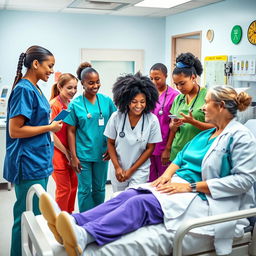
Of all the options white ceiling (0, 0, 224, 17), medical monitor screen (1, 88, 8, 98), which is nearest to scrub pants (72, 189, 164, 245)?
medical monitor screen (1, 88, 8, 98)

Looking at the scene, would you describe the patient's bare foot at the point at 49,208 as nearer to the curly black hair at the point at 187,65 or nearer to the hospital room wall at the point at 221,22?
the curly black hair at the point at 187,65

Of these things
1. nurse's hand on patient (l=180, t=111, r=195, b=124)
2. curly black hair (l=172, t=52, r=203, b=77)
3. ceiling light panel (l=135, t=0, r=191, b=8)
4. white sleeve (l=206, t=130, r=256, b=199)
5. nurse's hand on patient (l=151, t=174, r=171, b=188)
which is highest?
ceiling light panel (l=135, t=0, r=191, b=8)

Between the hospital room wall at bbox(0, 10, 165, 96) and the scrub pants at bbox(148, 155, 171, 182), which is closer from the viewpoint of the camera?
the scrub pants at bbox(148, 155, 171, 182)

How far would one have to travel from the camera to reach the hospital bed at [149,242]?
1421 millimetres

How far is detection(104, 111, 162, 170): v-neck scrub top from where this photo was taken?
2242 mm

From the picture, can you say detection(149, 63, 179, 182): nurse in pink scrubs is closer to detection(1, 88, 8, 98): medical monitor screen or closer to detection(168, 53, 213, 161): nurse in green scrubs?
detection(168, 53, 213, 161): nurse in green scrubs

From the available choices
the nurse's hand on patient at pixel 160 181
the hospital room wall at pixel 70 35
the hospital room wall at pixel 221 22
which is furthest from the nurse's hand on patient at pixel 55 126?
the hospital room wall at pixel 70 35

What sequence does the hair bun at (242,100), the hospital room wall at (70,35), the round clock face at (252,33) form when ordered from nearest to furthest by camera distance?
the hair bun at (242,100)
the round clock face at (252,33)
the hospital room wall at (70,35)

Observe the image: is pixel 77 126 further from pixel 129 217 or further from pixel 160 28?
pixel 160 28

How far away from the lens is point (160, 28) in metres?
5.48

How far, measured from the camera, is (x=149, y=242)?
1.52 meters

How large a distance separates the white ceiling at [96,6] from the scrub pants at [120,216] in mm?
2934

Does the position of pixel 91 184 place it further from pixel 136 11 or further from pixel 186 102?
pixel 136 11

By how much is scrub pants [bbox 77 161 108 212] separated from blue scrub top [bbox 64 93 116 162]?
0.07m
